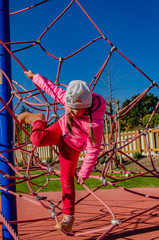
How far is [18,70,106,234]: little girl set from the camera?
1129 millimetres

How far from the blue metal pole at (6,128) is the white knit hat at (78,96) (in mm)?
500

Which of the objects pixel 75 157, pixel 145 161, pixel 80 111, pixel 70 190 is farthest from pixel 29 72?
pixel 145 161

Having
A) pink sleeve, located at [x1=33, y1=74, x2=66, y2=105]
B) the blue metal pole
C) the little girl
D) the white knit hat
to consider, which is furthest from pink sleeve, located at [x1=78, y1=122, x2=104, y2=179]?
the blue metal pole

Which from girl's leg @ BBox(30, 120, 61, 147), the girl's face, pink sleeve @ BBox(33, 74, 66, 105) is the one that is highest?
pink sleeve @ BBox(33, 74, 66, 105)

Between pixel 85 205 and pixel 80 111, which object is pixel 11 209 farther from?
pixel 85 205

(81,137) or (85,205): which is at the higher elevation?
(81,137)

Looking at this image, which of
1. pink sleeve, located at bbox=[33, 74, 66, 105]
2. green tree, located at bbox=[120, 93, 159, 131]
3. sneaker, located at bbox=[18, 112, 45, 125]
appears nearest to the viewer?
pink sleeve, located at bbox=[33, 74, 66, 105]

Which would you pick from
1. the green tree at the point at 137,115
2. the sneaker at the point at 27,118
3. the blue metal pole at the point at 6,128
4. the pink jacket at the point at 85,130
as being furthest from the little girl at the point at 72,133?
the green tree at the point at 137,115

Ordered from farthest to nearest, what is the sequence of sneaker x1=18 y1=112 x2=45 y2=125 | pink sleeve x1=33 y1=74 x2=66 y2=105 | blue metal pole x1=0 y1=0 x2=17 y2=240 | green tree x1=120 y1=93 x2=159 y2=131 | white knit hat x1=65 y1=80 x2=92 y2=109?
green tree x1=120 y1=93 x2=159 y2=131 → sneaker x1=18 y1=112 x2=45 y2=125 → blue metal pole x1=0 y1=0 x2=17 y2=240 → pink sleeve x1=33 y1=74 x2=66 y2=105 → white knit hat x1=65 y1=80 x2=92 y2=109

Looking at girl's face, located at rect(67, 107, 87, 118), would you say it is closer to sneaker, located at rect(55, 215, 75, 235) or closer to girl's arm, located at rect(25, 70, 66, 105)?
girl's arm, located at rect(25, 70, 66, 105)

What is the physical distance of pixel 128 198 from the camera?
2.69 m

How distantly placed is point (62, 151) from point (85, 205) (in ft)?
4.44

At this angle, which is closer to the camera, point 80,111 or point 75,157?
point 80,111

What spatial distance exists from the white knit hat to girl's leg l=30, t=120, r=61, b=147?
0.17m
